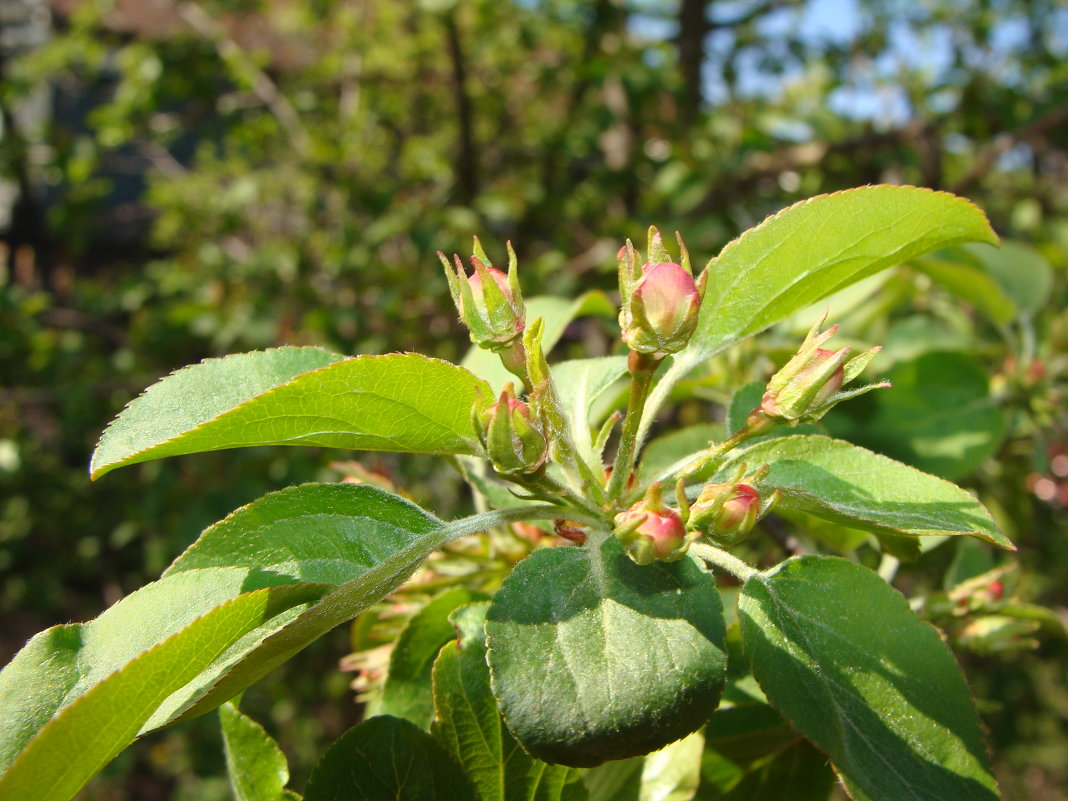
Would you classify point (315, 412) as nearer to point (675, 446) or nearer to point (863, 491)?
point (863, 491)

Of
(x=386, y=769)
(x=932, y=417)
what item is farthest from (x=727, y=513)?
(x=932, y=417)

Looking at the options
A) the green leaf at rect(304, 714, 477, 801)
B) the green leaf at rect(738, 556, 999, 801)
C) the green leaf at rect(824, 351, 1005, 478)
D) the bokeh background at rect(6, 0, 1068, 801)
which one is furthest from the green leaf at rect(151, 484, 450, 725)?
the bokeh background at rect(6, 0, 1068, 801)

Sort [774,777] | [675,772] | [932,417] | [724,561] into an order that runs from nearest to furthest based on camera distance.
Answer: [724,561], [675,772], [774,777], [932,417]

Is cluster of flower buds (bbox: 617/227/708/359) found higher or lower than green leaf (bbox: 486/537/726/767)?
higher

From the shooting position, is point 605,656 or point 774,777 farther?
point 774,777

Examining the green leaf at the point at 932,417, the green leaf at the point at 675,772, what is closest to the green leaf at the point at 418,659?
the green leaf at the point at 675,772

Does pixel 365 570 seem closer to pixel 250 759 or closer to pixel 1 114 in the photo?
pixel 250 759

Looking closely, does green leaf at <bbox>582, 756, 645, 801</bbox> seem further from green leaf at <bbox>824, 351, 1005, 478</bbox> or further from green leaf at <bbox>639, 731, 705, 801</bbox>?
green leaf at <bbox>824, 351, 1005, 478</bbox>
